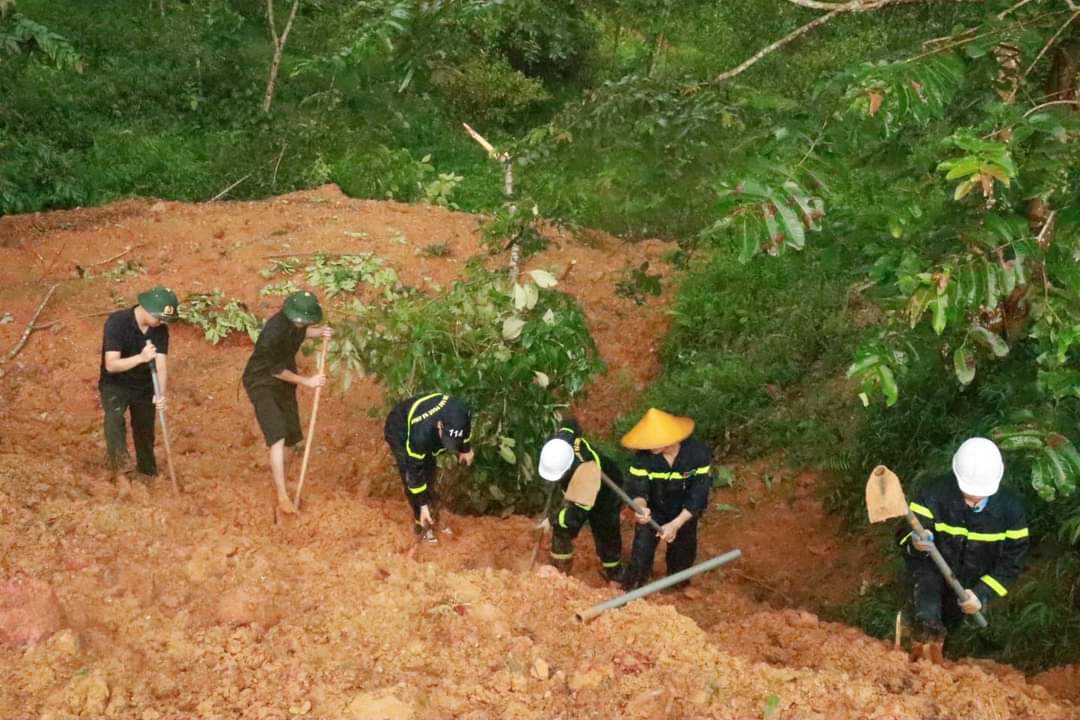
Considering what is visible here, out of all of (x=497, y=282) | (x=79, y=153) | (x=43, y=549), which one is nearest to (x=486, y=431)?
(x=497, y=282)

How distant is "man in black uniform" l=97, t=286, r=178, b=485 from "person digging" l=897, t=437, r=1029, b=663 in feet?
13.5

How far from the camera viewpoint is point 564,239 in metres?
11.8

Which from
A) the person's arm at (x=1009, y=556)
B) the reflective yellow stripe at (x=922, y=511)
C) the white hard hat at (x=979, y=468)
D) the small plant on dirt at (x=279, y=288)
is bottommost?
the person's arm at (x=1009, y=556)

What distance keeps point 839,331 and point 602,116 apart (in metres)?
4.78

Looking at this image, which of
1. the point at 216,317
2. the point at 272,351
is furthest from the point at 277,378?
the point at 216,317

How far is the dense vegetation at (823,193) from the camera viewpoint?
3773 millimetres

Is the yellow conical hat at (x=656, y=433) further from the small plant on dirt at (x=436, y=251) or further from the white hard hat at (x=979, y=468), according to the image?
the small plant on dirt at (x=436, y=251)

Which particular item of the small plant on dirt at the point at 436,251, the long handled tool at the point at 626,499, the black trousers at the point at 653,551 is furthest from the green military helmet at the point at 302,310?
the small plant on dirt at the point at 436,251

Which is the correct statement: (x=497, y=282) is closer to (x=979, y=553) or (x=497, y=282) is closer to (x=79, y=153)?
(x=979, y=553)

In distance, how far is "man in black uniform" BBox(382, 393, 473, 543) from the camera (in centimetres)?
556

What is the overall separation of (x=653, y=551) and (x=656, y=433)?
878mm

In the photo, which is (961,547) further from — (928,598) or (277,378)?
(277,378)

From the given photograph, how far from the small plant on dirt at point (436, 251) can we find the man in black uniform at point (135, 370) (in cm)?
472

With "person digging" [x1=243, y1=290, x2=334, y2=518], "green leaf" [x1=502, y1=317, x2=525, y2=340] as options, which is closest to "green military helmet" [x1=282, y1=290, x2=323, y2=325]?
"person digging" [x1=243, y1=290, x2=334, y2=518]
